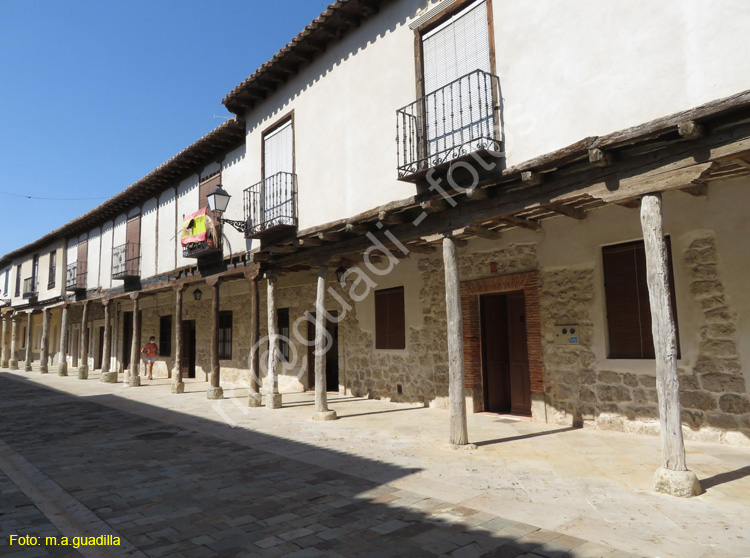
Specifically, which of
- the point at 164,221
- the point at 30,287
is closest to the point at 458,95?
the point at 164,221

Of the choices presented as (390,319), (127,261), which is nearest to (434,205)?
(390,319)

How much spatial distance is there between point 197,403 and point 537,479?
8539mm

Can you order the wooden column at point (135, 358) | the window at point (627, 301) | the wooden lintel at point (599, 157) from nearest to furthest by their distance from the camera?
the wooden lintel at point (599, 157), the window at point (627, 301), the wooden column at point (135, 358)

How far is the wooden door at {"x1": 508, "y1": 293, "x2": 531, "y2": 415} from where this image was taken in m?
8.54

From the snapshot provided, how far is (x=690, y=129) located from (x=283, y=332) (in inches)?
434

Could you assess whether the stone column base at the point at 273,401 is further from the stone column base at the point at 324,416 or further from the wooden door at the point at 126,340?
the wooden door at the point at 126,340

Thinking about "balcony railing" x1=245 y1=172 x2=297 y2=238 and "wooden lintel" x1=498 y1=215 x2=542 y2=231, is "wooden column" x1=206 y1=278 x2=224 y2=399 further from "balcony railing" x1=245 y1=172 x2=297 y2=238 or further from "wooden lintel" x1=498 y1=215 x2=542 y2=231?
"wooden lintel" x1=498 y1=215 x2=542 y2=231

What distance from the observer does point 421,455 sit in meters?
6.00

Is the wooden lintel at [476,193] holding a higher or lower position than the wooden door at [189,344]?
higher

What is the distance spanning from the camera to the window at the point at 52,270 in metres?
23.0

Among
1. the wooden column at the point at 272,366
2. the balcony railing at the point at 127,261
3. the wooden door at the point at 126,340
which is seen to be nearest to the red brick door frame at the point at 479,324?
the wooden column at the point at 272,366

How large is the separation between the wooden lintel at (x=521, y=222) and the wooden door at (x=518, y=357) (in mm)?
1410

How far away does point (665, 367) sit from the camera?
4.52 meters

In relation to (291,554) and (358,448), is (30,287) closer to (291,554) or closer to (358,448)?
(358,448)
